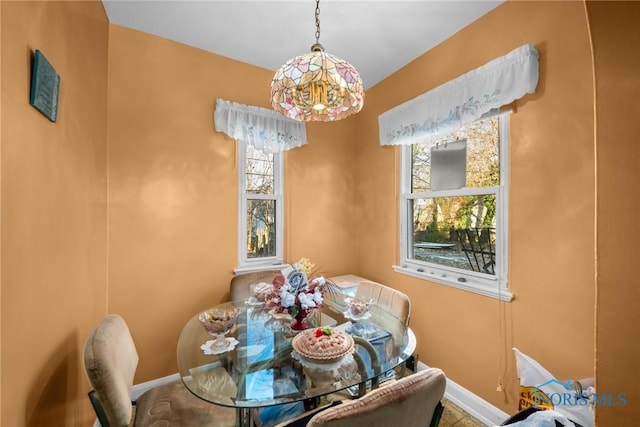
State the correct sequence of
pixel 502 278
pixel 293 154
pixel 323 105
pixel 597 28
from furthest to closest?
pixel 293 154 → pixel 502 278 → pixel 323 105 → pixel 597 28

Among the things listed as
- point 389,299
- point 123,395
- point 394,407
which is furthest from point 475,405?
point 123,395

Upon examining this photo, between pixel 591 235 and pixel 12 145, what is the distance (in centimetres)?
243

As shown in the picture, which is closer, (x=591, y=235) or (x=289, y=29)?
(x=591, y=235)

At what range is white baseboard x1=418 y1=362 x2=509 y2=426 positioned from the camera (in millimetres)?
1734

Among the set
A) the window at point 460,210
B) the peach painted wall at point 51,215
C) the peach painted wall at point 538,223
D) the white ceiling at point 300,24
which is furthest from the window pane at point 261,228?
→ the peach painted wall at point 538,223

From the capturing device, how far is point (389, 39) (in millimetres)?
2111

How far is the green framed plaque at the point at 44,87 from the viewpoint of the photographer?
0.96 metres

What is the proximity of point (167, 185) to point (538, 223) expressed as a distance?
2573mm

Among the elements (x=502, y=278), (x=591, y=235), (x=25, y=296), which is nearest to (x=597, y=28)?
(x=591, y=235)

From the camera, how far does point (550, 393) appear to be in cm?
142

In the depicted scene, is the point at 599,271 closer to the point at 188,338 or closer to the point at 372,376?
the point at 372,376

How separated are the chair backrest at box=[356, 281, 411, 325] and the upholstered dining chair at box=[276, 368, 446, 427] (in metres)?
0.77

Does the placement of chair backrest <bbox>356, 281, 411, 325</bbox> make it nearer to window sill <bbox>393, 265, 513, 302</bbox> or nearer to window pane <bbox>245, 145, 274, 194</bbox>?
window sill <bbox>393, 265, 513, 302</bbox>

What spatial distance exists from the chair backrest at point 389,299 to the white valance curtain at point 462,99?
1.24 m
